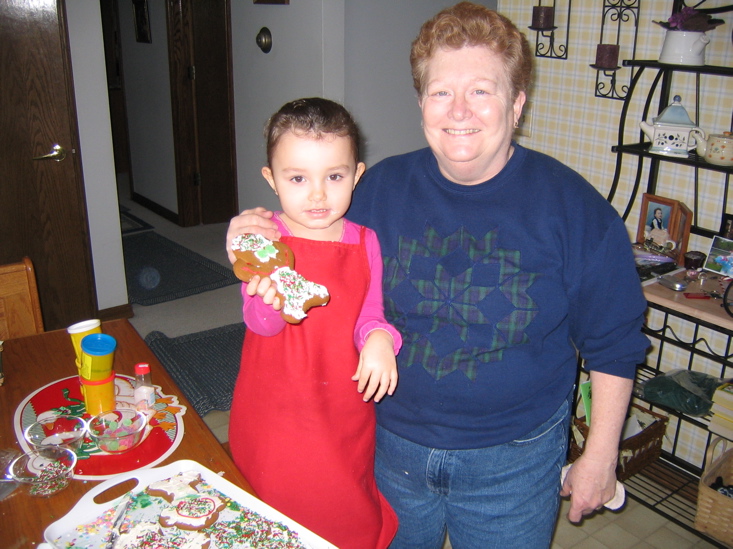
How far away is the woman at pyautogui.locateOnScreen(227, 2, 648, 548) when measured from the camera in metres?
1.18

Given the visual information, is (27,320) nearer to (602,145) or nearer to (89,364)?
(89,364)

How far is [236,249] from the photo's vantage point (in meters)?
1.17

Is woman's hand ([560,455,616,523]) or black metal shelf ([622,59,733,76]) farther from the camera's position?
black metal shelf ([622,59,733,76])

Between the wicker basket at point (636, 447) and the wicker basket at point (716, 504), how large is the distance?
21cm

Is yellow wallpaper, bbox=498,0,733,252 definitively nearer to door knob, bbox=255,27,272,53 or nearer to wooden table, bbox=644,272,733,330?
wooden table, bbox=644,272,733,330

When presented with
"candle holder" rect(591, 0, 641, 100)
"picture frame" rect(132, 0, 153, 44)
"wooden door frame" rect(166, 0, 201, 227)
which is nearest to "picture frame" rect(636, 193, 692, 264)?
"candle holder" rect(591, 0, 641, 100)

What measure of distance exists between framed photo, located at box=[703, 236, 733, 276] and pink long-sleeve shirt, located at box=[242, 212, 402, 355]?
4.75ft

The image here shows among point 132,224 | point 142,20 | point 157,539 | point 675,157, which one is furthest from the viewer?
point 132,224

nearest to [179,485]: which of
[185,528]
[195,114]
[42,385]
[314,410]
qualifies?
[185,528]

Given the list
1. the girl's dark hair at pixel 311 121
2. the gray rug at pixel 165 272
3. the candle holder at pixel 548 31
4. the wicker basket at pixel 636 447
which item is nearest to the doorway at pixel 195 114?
the gray rug at pixel 165 272

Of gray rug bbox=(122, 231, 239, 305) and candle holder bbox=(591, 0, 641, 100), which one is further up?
candle holder bbox=(591, 0, 641, 100)

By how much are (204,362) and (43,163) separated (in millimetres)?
1320

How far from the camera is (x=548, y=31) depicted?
103 inches

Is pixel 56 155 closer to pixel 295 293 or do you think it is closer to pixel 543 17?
pixel 543 17
